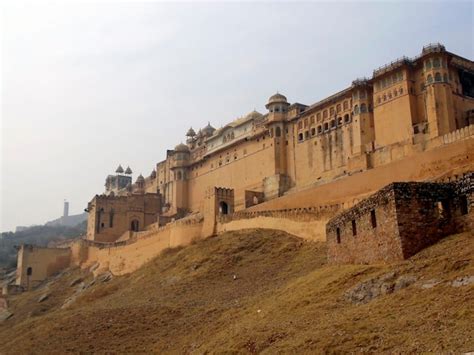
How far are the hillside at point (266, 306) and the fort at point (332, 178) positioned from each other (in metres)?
0.96

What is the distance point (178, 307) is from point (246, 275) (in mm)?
5132

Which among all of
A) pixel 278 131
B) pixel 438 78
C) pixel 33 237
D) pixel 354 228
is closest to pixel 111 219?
pixel 278 131

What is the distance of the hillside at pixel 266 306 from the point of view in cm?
1091

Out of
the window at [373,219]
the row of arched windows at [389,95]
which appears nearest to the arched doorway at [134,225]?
the row of arched windows at [389,95]

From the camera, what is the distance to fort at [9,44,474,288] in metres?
15.4

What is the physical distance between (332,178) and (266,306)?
2823 centimetres

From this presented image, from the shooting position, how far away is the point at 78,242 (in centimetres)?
5562

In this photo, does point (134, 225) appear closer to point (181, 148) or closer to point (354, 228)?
point (181, 148)

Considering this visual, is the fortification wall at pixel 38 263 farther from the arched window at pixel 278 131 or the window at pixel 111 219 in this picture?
the arched window at pixel 278 131

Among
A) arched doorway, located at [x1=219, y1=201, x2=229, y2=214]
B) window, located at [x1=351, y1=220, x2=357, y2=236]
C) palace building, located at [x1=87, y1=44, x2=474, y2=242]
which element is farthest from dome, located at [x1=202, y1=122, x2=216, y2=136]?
window, located at [x1=351, y1=220, x2=357, y2=236]

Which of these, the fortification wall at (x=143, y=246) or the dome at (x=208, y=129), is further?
the dome at (x=208, y=129)

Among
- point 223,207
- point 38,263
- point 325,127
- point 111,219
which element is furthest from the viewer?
point 111,219

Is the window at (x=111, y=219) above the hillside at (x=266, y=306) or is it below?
above

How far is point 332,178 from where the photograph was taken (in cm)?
4503
